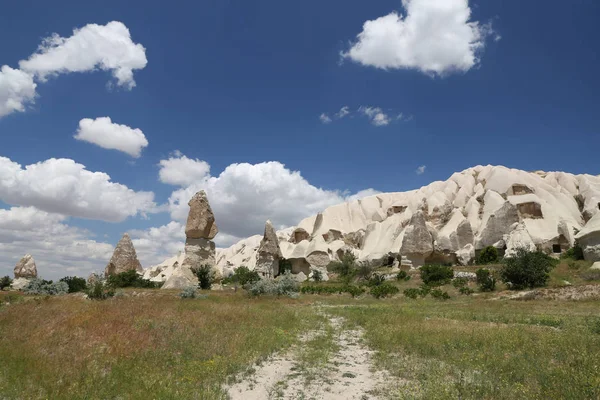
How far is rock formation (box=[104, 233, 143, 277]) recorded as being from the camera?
4638 centimetres

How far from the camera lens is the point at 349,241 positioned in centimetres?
7238

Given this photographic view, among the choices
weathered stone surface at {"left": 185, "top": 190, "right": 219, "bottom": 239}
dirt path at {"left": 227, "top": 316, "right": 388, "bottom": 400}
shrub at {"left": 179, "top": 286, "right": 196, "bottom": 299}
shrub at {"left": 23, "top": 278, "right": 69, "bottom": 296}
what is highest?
weathered stone surface at {"left": 185, "top": 190, "right": 219, "bottom": 239}

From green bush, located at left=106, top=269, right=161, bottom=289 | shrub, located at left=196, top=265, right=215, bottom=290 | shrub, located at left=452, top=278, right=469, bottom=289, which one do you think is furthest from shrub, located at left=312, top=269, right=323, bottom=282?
shrub, located at left=452, top=278, right=469, bottom=289

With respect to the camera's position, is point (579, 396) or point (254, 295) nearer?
point (579, 396)

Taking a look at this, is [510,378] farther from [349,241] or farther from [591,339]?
[349,241]

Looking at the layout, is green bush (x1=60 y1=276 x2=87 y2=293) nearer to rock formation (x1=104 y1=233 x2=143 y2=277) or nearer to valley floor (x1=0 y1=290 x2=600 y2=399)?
rock formation (x1=104 y1=233 x2=143 y2=277)

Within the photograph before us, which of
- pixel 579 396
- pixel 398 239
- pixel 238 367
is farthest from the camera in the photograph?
pixel 398 239

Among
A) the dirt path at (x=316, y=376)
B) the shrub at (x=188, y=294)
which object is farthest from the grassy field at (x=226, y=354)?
the shrub at (x=188, y=294)

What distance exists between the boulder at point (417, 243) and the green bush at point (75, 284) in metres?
34.8

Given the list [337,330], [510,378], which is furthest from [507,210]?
[510,378]

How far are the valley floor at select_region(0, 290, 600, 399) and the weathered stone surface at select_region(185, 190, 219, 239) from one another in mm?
23715

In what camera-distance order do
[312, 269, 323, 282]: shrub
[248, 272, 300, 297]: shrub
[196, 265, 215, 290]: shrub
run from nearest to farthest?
[248, 272, 300, 297]: shrub, [196, 265, 215, 290]: shrub, [312, 269, 323, 282]: shrub

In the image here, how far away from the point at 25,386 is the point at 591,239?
42169 millimetres

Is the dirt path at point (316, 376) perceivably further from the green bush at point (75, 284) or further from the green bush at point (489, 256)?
the green bush at point (489, 256)
